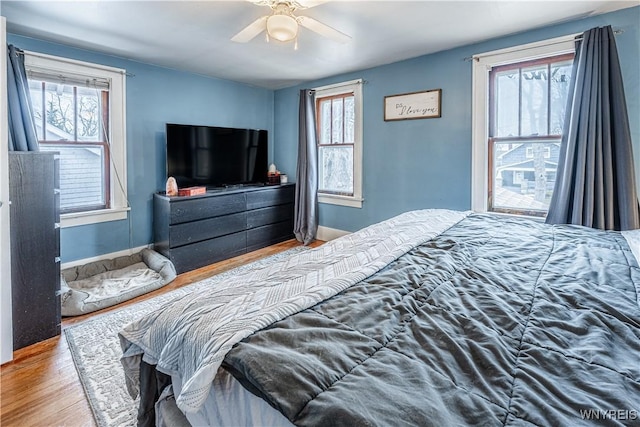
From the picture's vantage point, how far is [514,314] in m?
1.02

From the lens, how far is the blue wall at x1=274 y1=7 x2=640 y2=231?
2908mm

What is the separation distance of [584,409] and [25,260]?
2.85 meters

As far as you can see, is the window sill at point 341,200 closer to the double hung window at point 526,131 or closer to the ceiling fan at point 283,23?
the double hung window at point 526,131

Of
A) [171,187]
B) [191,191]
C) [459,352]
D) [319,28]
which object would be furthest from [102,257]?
[459,352]

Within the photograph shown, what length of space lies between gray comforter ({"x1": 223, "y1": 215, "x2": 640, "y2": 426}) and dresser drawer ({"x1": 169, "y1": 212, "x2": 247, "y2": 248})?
111 inches

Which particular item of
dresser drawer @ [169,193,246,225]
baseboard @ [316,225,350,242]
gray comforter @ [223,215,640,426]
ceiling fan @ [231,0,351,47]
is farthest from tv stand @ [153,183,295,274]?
gray comforter @ [223,215,640,426]

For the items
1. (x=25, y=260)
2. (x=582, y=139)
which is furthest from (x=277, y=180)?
(x=582, y=139)

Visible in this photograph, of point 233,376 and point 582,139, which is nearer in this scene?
A: point 233,376

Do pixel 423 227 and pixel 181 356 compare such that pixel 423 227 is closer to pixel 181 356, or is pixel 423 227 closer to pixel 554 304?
pixel 554 304

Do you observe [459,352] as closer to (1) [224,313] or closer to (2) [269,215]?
(1) [224,313]

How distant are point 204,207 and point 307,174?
1497 mm

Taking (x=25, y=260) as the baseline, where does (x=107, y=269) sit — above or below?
below

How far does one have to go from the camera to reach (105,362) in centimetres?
202

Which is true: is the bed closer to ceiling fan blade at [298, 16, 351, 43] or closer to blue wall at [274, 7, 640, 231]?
ceiling fan blade at [298, 16, 351, 43]
